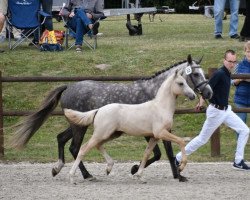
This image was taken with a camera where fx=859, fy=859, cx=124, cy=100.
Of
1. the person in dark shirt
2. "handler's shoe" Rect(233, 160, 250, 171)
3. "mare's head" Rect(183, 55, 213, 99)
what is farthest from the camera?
"handler's shoe" Rect(233, 160, 250, 171)

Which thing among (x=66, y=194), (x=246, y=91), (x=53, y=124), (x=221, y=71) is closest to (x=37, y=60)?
(x=53, y=124)

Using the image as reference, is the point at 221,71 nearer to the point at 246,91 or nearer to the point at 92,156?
the point at 246,91

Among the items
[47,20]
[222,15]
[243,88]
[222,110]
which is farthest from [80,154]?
[222,15]

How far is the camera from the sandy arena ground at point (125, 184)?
9.76m

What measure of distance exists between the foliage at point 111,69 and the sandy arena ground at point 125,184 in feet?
3.28

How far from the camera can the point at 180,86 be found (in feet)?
34.4

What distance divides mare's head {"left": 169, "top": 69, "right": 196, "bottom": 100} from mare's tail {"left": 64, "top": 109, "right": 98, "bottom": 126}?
1.01 metres

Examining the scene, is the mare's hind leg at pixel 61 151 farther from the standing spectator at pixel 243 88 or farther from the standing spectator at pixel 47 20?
the standing spectator at pixel 47 20

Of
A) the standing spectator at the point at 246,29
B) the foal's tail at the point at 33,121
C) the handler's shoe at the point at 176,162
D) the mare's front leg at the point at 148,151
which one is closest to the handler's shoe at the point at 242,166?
the handler's shoe at the point at 176,162

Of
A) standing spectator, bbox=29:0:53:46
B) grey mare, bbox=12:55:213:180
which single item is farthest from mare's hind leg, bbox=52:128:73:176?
standing spectator, bbox=29:0:53:46

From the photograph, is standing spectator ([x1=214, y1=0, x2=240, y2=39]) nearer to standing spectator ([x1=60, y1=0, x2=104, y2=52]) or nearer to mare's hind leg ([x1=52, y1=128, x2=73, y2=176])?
standing spectator ([x1=60, y1=0, x2=104, y2=52])

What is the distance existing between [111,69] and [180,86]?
21.7ft

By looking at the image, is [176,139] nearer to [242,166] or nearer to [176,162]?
[176,162]

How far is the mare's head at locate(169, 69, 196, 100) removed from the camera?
10414mm
